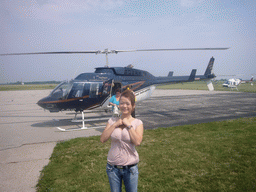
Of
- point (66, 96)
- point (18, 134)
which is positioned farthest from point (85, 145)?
point (18, 134)

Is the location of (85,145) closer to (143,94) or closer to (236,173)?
(236,173)

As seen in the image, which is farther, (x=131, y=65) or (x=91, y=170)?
(x=131, y=65)

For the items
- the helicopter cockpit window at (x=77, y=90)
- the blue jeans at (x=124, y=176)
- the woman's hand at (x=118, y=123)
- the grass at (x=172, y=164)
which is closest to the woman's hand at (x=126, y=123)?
the woman's hand at (x=118, y=123)

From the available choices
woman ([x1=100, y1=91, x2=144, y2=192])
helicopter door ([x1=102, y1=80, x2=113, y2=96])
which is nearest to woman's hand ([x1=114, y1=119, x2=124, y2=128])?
woman ([x1=100, y1=91, x2=144, y2=192])

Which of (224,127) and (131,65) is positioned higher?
(131,65)

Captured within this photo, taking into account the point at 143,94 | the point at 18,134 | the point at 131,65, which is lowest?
the point at 18,134

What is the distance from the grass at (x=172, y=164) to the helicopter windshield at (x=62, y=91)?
8.89ft

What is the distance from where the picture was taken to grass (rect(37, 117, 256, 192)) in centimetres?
386

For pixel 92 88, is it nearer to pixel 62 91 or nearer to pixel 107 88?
pixel 107 88

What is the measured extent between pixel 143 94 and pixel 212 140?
546cm

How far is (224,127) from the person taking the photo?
8.34 metres

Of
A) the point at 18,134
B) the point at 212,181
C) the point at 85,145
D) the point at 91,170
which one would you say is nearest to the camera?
the point at 212,181

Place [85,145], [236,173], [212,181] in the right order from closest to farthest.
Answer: [212,181]
[236,173]
[85,145]

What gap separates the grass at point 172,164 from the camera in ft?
12.7
